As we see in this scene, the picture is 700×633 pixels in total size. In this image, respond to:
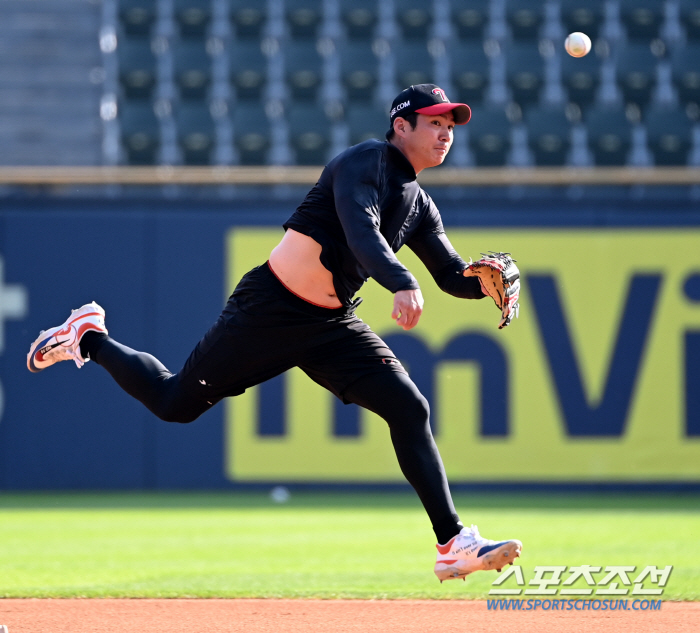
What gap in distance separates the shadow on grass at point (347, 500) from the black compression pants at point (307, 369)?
163 inches

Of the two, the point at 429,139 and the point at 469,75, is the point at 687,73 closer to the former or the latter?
the point at 469,75

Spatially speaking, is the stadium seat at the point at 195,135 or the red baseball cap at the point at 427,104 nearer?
the red baseball cap at the point at 427,104

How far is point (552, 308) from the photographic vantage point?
30.6 feet

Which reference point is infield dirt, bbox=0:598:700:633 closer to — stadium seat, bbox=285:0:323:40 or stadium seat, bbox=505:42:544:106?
stadium seat, bbox=505:42:544:106

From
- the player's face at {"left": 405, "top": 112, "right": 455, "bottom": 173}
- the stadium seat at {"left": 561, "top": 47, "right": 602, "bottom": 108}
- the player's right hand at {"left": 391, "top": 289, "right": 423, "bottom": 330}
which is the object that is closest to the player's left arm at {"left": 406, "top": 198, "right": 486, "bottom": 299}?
the player's face at {"left": 405, "top": 112, "right": 455, "bottom": 173}

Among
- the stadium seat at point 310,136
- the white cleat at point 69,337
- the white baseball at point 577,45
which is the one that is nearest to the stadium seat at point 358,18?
the stadium seat at point 310,136

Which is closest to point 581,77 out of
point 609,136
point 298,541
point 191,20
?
point 609,136

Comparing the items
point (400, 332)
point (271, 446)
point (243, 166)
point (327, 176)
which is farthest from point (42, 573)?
point (243, 166)

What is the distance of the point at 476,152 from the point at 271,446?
15.5 ft

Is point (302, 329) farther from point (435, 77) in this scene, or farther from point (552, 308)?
point (435, 77)

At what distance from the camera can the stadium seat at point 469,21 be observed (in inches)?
511

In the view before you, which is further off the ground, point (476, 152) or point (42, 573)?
point (476, 152)

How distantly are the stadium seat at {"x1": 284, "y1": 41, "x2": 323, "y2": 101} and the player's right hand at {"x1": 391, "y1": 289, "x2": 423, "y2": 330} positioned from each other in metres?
9.57

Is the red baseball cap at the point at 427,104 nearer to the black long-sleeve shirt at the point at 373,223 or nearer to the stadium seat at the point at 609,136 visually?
the black long-sleeve shirt at the point at 373,223
